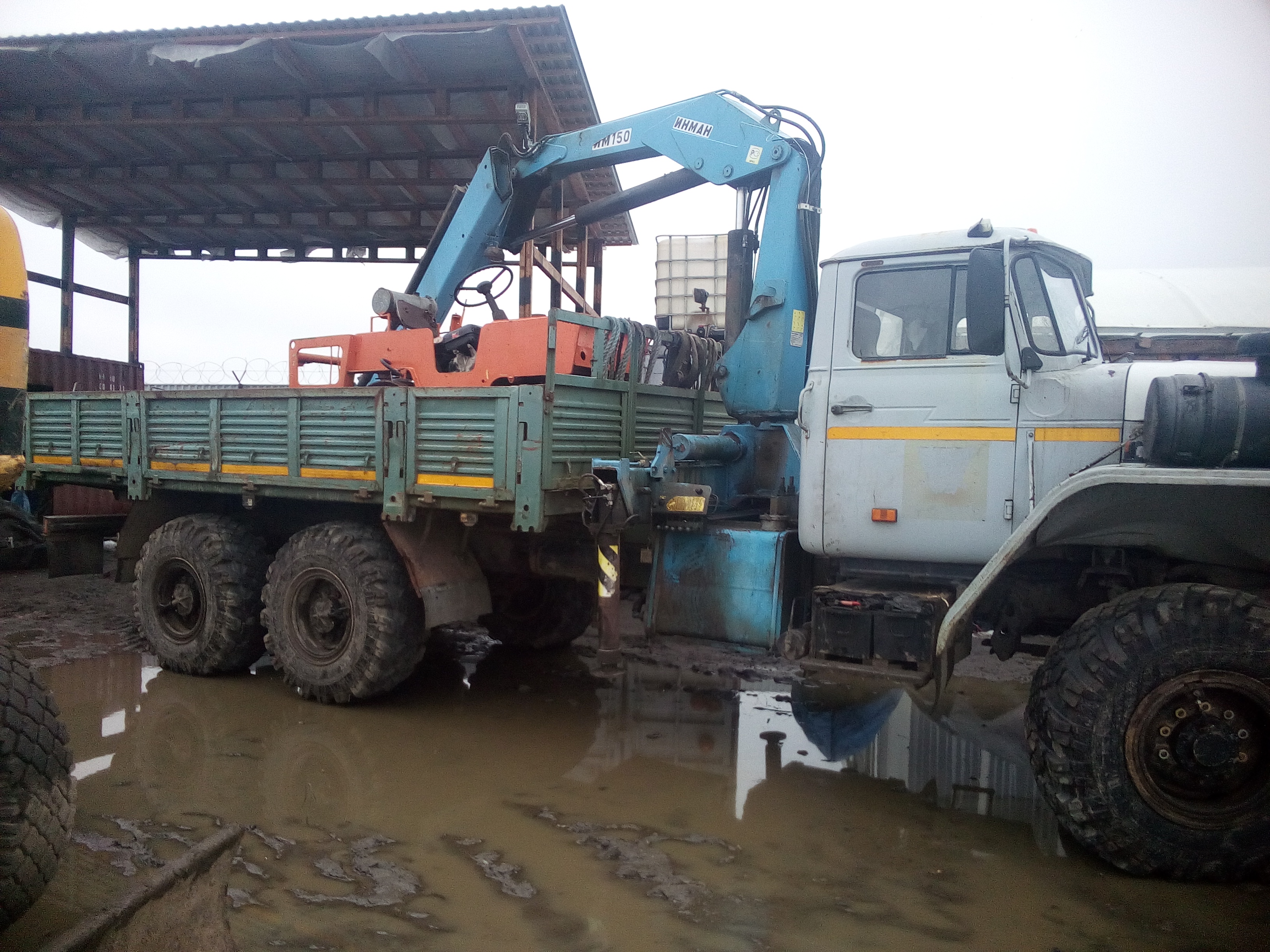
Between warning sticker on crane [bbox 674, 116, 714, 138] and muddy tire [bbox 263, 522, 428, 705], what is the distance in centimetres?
328

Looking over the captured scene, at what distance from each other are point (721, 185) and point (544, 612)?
137 inches

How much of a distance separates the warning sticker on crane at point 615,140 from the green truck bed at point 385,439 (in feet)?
5.13

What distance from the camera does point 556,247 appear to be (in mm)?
10500

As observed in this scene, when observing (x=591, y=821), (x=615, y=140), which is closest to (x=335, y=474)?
(x=591, y=821)

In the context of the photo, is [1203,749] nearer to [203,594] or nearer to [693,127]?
[693,127]

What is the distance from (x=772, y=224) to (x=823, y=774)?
3120 mm

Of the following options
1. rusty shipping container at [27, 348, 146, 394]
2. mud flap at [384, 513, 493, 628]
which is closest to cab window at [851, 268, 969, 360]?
mud flap at [384, 513, 493, 628]

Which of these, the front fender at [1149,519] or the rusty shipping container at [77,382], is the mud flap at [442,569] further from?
the rusty shipping container at [77,382]

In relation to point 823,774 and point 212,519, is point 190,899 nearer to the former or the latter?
point 823,774

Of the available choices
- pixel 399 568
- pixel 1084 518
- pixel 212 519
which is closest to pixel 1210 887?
pixel 1084 518

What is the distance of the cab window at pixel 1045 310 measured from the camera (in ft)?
13.1

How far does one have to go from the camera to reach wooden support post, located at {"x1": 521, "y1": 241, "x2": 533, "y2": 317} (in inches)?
371

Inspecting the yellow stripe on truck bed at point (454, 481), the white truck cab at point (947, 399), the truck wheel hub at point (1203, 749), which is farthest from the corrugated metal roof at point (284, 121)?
the truck wheel hub at point (1203, 749)

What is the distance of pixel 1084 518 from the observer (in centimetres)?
370
